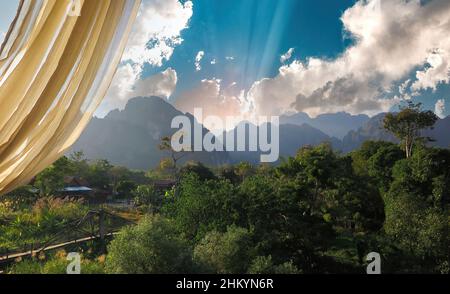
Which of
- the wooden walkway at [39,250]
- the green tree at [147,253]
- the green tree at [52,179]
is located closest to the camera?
the green tree at [147,253]

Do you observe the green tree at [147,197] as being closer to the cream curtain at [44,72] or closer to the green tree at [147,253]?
the green tree at [147,253]

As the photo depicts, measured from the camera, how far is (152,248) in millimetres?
1982

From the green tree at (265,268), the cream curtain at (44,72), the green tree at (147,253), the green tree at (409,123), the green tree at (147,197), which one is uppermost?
the green tree at (409,123)

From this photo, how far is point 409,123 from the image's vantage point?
516 centimetres

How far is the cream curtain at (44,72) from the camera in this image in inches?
43.3

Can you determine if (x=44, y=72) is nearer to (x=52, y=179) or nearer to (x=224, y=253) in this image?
(x=224, y=253)

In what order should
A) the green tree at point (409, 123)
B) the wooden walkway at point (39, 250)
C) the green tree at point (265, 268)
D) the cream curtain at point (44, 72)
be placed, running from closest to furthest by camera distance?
the cream curtain at point (44, 72) → the green tree at point (265, 268) → the wooden walkway at point (39, 250) → the green tree at point (409, 123)

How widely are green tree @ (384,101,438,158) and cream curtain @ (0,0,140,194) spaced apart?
451cm

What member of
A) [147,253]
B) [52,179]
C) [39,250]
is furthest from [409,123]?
[39,250]

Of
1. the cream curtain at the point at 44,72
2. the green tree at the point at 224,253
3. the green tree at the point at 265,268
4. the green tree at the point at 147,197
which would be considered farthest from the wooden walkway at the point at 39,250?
the cream curtain at the point at 44,72

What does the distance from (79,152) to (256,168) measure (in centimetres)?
196

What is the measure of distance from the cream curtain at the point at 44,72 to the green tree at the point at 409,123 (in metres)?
4.51

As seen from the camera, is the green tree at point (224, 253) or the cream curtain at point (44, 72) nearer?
the cream curtain at point (44, 72)
